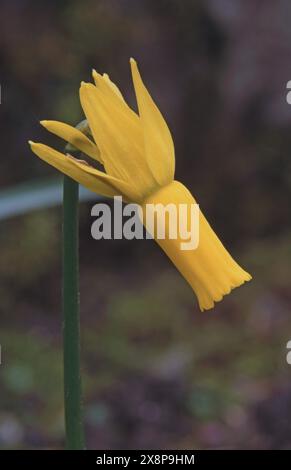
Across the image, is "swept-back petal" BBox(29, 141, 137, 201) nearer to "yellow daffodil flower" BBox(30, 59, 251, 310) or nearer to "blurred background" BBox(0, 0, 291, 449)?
"yellow daffodil flower" BBox(30, 59, 251, 310)

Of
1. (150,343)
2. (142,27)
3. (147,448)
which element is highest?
(142,27)

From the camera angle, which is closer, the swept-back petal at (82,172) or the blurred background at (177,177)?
the swept-back petal at (82,172)

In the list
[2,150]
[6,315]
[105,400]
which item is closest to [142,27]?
[2,150]

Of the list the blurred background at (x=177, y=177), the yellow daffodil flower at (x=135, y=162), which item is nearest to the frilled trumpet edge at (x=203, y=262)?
the yellow daffodil flower at (x=135, y=162)

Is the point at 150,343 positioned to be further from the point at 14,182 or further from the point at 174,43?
the point at 174,43

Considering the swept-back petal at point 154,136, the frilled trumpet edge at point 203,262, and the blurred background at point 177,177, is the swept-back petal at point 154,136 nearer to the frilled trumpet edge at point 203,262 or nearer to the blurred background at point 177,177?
the frilled trumpet edge at point 203,262

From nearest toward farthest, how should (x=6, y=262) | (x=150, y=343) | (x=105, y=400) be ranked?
1. (x=105, y=400)
2. (x=150, y=343)
3. (x=6, y=262)

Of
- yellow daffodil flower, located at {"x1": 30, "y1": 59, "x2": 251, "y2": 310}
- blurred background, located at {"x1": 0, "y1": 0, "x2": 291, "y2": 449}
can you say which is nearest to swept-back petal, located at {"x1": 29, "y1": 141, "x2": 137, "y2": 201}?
yellow daffodil flower, located at {"x1": 30, "y1": 59, "x2": 251, "y2": 310}

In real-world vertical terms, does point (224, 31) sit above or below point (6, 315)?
above

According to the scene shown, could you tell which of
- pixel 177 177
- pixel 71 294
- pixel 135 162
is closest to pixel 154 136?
pixel 135 162
